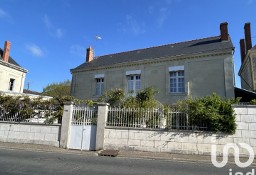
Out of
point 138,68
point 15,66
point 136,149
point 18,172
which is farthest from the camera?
point 15,66

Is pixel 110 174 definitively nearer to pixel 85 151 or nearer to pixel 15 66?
pixel 85 151

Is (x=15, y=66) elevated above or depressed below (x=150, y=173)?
above

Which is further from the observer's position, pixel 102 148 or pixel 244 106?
pixel 102 148

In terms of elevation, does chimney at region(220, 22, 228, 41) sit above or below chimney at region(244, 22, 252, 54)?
below

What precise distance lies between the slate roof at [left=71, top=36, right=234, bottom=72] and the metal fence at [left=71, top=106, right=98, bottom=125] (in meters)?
7.83

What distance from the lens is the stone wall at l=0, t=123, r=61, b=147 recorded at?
10328mm

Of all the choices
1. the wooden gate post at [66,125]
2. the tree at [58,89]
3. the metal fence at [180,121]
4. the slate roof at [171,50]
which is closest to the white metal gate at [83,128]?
the wooden gate post at [66,125]

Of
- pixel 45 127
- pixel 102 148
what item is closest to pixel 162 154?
pixel 102 148

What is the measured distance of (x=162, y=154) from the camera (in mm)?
8602

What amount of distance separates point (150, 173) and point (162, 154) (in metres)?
3.19

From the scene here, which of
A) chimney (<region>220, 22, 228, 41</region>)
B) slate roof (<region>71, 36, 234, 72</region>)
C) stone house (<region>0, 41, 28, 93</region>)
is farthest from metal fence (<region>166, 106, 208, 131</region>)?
stone house (<region>0, 41, 28, 93</region>)

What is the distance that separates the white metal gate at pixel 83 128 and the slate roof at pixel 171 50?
26.1 feet

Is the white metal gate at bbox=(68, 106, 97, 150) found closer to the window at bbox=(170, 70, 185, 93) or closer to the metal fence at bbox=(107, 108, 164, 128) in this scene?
the metal fence at bbox=(107, 108, 164, 128)

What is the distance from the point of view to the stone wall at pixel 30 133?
10.3 m
